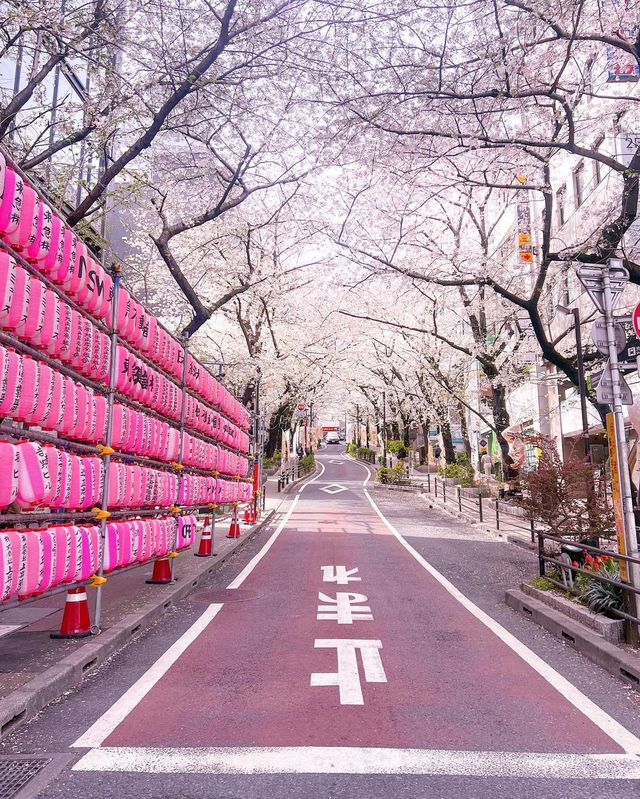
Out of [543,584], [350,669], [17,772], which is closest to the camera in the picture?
[17,772]

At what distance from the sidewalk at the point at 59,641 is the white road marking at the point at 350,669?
2.28 m

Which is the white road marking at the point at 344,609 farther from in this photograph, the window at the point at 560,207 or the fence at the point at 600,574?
the window at the point at 560,207

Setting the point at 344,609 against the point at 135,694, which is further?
the point at 344,609

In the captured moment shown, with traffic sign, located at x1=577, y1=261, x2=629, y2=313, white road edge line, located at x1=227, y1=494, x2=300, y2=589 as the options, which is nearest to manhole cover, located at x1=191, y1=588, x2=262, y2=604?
white road edge line, located at x1=227, y1=494, x2=300, y2=589

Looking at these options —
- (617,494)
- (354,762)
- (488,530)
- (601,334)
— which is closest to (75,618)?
(354,762)

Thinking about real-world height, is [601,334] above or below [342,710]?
above

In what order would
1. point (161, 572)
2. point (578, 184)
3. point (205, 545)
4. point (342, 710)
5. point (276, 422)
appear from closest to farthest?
point (342, 710), point (161, 572), point (205, 545), point (578, 184), point (276, 422)

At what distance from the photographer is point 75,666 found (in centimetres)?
548

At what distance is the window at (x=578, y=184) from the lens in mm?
23953

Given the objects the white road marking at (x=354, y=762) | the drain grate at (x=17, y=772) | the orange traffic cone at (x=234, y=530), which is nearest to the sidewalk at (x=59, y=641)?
the drain grate at (x=17, y=772)

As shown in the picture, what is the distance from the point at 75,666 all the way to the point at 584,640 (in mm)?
5393

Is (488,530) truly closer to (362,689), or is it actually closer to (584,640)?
(584,640)

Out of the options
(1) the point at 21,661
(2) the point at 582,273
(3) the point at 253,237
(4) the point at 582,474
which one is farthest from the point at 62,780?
(3) the point at 253,237

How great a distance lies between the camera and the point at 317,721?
4.48 m
